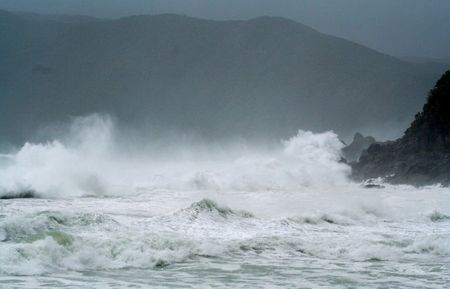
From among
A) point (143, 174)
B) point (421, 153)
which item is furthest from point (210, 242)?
point (143, 174)

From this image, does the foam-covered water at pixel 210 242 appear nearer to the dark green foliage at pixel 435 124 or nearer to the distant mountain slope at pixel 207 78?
the dark green foliage at pixel 435 124

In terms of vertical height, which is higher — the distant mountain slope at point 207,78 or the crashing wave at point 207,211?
the distant mountain slope at point 207,78

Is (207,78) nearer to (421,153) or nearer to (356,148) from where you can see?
(356,148)

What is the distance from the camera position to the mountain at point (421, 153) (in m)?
34.7

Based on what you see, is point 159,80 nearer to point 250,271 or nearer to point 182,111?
point 182,111

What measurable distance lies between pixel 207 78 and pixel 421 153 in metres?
60.1

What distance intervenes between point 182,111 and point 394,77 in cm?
3430

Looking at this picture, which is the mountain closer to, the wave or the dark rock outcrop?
the wave

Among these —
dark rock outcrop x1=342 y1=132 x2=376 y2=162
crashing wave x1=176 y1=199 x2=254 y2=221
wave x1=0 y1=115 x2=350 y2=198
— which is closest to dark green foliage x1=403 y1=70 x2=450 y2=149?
wave x1=0 y1=115 x2=350 y2=198

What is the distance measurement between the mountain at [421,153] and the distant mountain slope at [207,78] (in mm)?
36794

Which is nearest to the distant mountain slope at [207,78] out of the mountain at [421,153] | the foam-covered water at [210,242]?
the mountain at [421,153]

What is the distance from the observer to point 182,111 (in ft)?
285

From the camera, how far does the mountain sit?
114ft

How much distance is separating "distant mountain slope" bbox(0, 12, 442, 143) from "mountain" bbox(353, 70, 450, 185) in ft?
121
